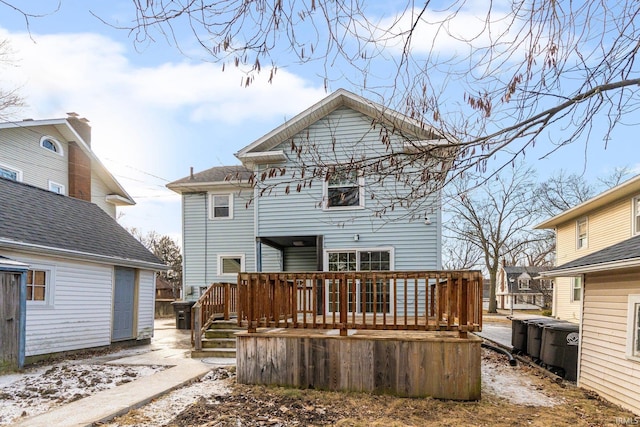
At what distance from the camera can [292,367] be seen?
6.23 m

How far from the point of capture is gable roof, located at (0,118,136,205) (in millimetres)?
13000

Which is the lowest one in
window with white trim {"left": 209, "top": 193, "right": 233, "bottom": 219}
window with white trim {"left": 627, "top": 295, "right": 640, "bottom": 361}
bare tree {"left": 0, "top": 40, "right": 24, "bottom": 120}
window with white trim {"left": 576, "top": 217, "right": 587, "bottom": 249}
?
window with white trim {"left": 627, "top": 295, "right": 640, "bottom": 361}

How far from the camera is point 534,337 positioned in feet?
29.0

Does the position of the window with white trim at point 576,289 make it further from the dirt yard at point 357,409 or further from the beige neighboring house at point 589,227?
the dirt yard at point 357,409

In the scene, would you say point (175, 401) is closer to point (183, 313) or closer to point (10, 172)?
point (183, 313)

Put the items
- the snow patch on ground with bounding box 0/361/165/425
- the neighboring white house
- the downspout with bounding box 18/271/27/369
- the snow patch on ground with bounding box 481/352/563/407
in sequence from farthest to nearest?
the neighboring white house, the downspout with bounding box 18/271/27/369, the snow patch on ground with bounding box 481/352/563/407, the snow patch on ground with bounding box 0/361/165/425

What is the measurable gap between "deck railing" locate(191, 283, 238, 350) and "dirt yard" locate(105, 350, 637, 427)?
243cm

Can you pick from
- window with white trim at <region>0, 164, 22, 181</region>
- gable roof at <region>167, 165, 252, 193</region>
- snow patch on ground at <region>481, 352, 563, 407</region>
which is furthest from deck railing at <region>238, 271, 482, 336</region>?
window with white trim at <region>0, 164, 22, 181</region>

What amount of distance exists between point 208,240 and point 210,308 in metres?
5.17

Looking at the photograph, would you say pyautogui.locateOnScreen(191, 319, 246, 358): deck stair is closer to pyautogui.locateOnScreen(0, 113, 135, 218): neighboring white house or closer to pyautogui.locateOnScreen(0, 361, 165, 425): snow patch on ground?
pyautogui.locateOnScreen(0, 361, 165, 425): snow patch on ground

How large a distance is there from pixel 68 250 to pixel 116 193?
885cm

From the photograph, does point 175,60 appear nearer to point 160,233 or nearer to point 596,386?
point 596,386

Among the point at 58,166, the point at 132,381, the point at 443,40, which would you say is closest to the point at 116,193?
the point at 58,166

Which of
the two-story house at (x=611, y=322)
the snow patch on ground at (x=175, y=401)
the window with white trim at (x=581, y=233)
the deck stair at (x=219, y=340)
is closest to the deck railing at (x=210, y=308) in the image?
the deck stair at (x=219, y=340)
